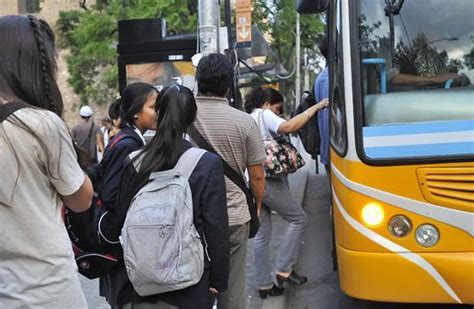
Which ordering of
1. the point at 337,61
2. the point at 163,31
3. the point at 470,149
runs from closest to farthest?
the point at 470,149, the point at 337,61, the point at 163,31

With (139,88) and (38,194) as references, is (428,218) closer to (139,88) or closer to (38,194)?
(139,88)

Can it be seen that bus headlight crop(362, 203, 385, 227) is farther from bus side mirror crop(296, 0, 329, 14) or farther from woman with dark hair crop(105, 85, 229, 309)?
bus side mirror crop(296, 0, 329, 14)

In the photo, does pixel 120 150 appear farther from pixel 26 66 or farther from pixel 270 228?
pixel 270 228

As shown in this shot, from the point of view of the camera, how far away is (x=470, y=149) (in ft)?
11.1

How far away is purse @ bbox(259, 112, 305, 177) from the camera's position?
183 inches

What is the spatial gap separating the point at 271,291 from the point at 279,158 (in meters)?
1.16

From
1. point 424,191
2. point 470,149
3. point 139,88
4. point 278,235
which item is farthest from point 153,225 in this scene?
point 278,235

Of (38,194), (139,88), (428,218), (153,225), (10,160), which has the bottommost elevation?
(428,218)

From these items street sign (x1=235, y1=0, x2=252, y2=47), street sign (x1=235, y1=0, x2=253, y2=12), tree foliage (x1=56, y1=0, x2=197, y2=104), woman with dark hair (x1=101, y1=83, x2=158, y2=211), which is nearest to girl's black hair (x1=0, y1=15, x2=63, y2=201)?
woman with dark hair (x1=101, y1=83, x2=158, y2=211)

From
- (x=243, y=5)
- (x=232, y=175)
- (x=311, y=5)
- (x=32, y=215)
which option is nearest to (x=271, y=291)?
(x=232, y=175)

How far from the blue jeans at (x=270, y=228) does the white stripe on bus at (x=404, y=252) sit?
1129 mm

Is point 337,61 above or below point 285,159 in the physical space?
above

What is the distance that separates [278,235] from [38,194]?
5.49 meters

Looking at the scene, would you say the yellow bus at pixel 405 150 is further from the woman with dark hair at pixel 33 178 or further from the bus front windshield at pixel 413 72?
the woman with dark hair at pixel 33 178
